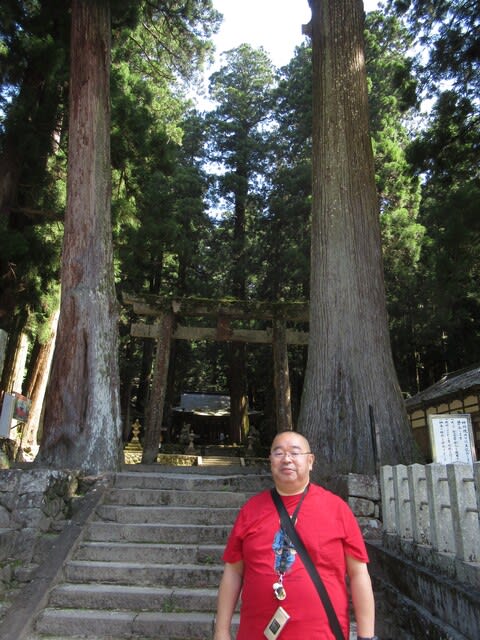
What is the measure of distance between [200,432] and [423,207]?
14.2 m

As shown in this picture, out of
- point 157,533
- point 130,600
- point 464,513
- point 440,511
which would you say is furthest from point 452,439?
point 130,600

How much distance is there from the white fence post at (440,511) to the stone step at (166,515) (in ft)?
7.88

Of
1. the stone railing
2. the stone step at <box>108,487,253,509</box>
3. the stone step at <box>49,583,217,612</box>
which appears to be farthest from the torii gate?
the stone railing

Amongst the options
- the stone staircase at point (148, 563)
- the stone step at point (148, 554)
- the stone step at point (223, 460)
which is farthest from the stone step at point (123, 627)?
the stone step at point (223, 460)

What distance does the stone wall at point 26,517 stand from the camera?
14.1ft

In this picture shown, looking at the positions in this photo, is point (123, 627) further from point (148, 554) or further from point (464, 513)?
point (464, 513)

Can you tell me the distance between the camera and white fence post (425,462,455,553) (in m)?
3.10

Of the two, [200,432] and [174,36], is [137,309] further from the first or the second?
[200,432]

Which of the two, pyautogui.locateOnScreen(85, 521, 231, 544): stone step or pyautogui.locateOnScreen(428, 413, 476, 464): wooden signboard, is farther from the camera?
pyautogui.locateOnScreen(85, 521, 231, 544): stone step

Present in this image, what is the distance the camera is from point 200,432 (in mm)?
24859

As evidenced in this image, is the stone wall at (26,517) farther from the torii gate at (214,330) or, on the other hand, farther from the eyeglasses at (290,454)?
the torii gate at (214,330)

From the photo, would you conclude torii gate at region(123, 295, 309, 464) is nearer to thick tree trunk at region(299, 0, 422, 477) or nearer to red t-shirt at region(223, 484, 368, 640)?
thick tree trunk at region(299, 0, 422, 477)

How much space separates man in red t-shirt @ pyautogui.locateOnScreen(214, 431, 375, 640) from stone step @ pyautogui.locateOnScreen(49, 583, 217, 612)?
209cm

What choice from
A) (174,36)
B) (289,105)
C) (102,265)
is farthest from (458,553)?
(289,105)
